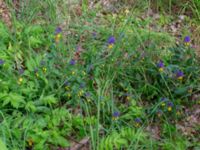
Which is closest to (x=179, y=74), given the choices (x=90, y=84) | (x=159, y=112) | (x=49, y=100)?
(x=159, y=112)

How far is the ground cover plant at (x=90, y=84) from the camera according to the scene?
2555 millimetres

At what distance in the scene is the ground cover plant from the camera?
2.55m

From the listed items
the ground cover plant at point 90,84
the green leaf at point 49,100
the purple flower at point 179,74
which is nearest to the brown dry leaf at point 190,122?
the ground cover plant at point 90,84

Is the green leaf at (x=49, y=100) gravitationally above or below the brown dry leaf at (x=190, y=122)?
above

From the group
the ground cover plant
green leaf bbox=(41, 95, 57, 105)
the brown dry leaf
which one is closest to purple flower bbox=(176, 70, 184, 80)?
the ground cover plant

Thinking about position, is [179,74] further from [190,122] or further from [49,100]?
[49,100]

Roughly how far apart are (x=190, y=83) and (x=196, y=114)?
262mm

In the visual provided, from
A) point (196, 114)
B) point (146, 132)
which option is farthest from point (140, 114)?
point (196, 114)

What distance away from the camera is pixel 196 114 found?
10.1 feet

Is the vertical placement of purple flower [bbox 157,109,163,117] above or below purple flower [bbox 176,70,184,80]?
below

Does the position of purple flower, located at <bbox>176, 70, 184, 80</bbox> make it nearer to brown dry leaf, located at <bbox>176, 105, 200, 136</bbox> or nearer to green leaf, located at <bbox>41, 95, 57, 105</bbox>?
brown dry leaf, located at <bbox>176, 105, 200, 136</bbox>

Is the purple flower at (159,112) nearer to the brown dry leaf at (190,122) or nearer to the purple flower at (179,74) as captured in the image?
the brown dry leaf at (190,122)

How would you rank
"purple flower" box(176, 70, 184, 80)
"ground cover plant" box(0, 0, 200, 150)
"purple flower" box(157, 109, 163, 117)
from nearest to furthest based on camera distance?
"ground cover plant" box(0, 0, 200, 150), "purple flower" box(157, 109, 163, 117), "purple flower" box(176, 70, 184, 80)

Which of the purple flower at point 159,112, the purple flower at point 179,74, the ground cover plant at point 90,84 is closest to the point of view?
the ground cover plant at point 90,84
